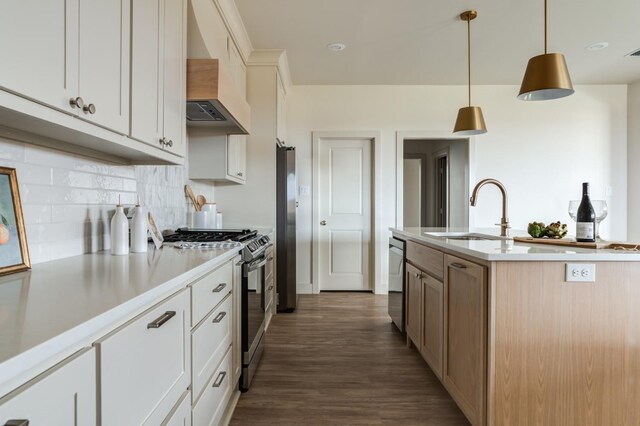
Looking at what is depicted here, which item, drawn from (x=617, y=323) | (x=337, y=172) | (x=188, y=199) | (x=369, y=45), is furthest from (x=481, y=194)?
(x=188, y=199)

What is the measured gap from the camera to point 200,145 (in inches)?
→ 110

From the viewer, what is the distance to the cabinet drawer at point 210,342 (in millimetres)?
1271

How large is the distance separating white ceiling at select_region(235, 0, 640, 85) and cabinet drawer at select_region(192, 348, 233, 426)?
2585 millimetres

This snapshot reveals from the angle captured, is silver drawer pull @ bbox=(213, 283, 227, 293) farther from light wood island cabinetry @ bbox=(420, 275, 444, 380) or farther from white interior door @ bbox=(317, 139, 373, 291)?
white interior door @ bbox=(317, 139, 373, 291)

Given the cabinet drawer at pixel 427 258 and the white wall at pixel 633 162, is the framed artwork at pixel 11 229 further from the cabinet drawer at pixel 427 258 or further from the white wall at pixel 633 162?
the white wall at pixel 633 162

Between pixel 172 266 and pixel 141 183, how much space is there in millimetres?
1003

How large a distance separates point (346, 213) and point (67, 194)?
11.1ft

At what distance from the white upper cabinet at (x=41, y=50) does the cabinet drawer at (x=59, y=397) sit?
65cm

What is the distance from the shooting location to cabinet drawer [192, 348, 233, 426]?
1314 millimetres

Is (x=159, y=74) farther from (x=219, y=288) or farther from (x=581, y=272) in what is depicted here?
(x=581, y=272)

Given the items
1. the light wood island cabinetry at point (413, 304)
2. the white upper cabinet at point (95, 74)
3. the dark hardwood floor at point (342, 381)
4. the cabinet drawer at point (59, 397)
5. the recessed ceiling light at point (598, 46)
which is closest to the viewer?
the cabinet drawer at point (59, 397)

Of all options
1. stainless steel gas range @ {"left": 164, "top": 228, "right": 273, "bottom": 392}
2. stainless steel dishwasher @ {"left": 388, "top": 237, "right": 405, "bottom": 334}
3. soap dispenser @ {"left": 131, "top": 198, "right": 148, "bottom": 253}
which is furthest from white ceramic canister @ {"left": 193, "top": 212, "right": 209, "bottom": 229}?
stainless steel dishwasher @ {"left": 388, "top": 237, "right": 405, "bottom": 334}

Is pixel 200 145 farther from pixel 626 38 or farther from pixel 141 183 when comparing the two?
pixel 626 38

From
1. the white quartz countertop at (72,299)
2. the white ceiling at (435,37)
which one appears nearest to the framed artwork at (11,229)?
the white quartz countertop at (72,299)
